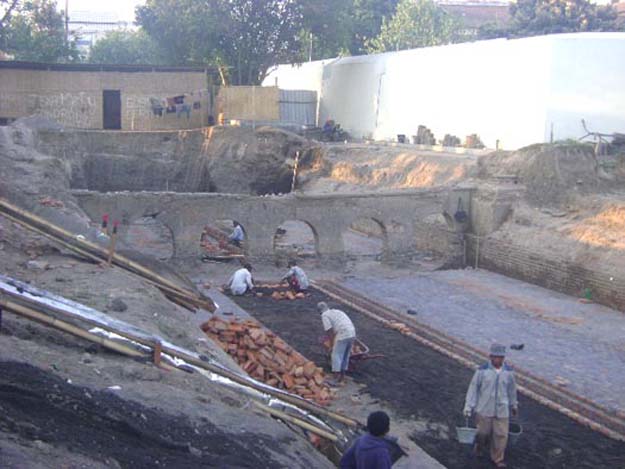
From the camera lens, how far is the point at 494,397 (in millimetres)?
10234

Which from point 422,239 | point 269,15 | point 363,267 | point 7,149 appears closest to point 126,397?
point 7,149

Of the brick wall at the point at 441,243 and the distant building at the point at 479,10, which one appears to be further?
→ the distant building at the point at 479,10

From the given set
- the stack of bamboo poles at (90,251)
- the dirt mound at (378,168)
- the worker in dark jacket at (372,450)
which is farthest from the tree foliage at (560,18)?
the worker in dark jacket at (372,450)

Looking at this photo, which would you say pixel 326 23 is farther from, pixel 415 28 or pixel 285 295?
pixel 285 295

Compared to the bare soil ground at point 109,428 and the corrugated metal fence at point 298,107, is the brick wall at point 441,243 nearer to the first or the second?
the bare soil ground at point 109,428

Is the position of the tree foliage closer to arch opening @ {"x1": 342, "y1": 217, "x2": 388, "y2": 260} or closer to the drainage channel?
arch opening @ {"x1": 342, "y1": 217, "x2": 388, "y2": 260}

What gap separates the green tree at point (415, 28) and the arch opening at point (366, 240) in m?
24.9

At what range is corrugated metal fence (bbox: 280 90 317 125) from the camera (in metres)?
48.9

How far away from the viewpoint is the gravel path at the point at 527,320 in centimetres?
1588

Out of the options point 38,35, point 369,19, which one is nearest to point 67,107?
point 38,35

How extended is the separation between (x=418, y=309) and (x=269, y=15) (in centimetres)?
2636

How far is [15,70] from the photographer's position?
3753 cm

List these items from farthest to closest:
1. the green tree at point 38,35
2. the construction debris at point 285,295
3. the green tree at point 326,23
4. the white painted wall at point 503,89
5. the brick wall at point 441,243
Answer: the green tree at point 38,35, the green tree at point 326,23, the white painted wall at point 503,89, the brick wall at point 441,243, the construction debris at point 285,295

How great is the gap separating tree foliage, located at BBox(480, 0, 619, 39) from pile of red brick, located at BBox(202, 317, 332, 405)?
135 feet
